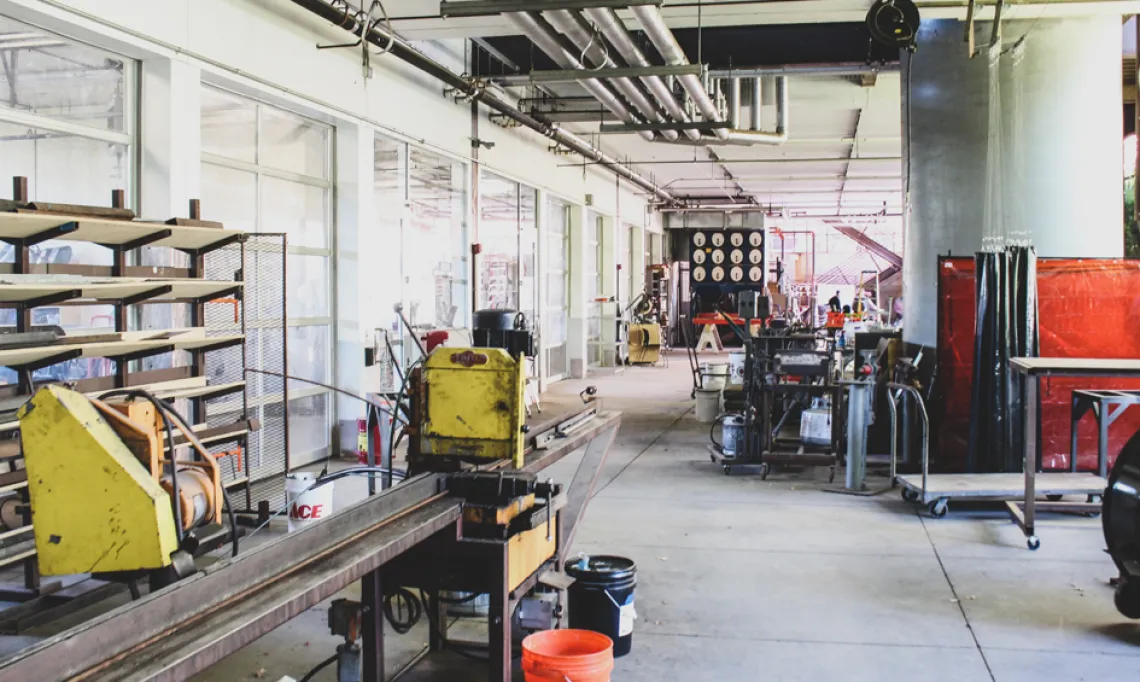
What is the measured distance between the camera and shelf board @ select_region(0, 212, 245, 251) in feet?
11.8

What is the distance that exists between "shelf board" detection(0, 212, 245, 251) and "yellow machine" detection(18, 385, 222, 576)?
5.16ft

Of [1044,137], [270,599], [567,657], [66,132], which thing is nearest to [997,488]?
[1044,137]

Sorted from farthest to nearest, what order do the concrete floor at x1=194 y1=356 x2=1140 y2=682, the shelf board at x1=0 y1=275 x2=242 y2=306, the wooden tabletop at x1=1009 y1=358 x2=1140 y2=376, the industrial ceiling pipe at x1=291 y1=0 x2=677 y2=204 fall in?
the industrial ceiling pipe at x1=291 y1=0 x2=677 y2=204 → the wooden tabletop at x1=1009 y1=358 x2=1140 y2=376 → the shelf board at x1=0 y1=275 x2=242 y2=306 → the concrete floor at x1=194 y1=356 x2=1140 y2=682

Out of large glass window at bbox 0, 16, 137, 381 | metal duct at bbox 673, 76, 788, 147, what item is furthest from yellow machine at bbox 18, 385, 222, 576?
metal duct at bbox 673, 76, 788, 147

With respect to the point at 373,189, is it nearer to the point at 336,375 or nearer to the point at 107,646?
the point at 336,375

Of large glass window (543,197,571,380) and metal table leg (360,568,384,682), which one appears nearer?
metal table leg (360,568,384,682)

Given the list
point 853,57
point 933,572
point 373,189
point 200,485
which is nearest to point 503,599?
point 200,485

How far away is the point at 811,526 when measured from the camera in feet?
17.7

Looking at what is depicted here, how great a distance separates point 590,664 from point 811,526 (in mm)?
2915

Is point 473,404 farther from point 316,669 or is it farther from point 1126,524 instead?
point 1126,524

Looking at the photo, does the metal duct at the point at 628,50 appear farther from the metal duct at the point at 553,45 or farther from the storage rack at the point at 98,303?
the storage rack at the point at 98,303

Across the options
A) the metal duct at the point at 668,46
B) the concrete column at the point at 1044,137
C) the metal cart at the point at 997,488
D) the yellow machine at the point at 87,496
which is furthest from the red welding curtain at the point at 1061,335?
the yellow machine at the point at 87,496

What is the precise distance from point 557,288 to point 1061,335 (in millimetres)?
8053

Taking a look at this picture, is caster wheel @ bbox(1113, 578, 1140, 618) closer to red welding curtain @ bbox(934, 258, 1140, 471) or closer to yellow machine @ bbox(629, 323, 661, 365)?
red welding curtain @ bbox(934, 258, 1140, 471)
